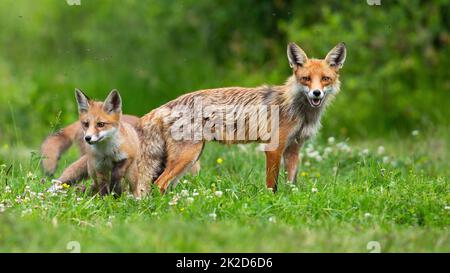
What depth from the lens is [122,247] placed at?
5727mm

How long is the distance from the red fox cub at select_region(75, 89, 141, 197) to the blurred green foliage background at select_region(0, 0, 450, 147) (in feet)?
18.6

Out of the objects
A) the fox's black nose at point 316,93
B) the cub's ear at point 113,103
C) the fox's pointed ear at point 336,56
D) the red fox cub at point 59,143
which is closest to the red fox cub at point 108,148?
the cub's ear at point 113,103

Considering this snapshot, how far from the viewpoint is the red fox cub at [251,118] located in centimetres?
801

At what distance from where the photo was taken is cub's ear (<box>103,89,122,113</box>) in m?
7.69

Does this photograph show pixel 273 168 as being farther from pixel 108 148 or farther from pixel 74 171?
pixel 74 171

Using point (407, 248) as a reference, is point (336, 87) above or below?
above

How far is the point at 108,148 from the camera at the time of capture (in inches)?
299

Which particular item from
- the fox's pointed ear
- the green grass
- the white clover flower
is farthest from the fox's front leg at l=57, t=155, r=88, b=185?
the fox's pointed ear

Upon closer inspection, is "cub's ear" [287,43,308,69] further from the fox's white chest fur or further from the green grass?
the fox's white chest fur

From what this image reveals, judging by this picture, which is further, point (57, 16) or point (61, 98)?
point (57, 16)

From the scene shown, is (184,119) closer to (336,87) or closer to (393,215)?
(336,87)

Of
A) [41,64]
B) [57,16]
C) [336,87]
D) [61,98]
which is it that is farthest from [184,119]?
[57,16]
